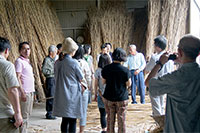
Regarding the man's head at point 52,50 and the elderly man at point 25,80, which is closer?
the elderly man at point 25,80

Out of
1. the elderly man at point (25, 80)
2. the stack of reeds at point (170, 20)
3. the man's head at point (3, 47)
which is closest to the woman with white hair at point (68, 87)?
the elderly man at point (25, 80)

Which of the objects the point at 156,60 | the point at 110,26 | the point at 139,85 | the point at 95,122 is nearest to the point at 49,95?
the point at 95,122

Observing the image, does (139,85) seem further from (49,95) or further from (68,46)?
(68,46)

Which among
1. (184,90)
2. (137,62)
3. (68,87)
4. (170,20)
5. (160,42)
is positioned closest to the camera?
(184,90)

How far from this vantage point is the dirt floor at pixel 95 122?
3.65m

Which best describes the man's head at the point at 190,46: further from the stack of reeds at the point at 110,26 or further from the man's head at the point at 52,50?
the stack of reeds at the point at 110,26

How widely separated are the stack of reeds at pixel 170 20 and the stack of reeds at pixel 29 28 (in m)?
2.81

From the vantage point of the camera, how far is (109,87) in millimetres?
2688

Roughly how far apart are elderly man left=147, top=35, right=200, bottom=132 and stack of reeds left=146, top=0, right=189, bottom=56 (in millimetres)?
4402

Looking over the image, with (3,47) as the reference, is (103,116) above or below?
below

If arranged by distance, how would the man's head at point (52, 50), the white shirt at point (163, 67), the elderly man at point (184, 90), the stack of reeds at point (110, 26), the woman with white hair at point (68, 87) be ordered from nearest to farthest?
the elderly man at point (184, 90)
the woman with white hair at point (68, 87)
the white shirt at point (163, 67)
the man's head at point (52, 50)
the stack of reeds at point (110, 26)

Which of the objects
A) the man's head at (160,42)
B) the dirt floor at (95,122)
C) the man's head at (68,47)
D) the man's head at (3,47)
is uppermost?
the man's head at (160,42)

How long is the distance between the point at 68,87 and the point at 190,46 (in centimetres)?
140

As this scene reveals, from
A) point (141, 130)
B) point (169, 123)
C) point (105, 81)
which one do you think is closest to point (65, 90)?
point (105, 81)
